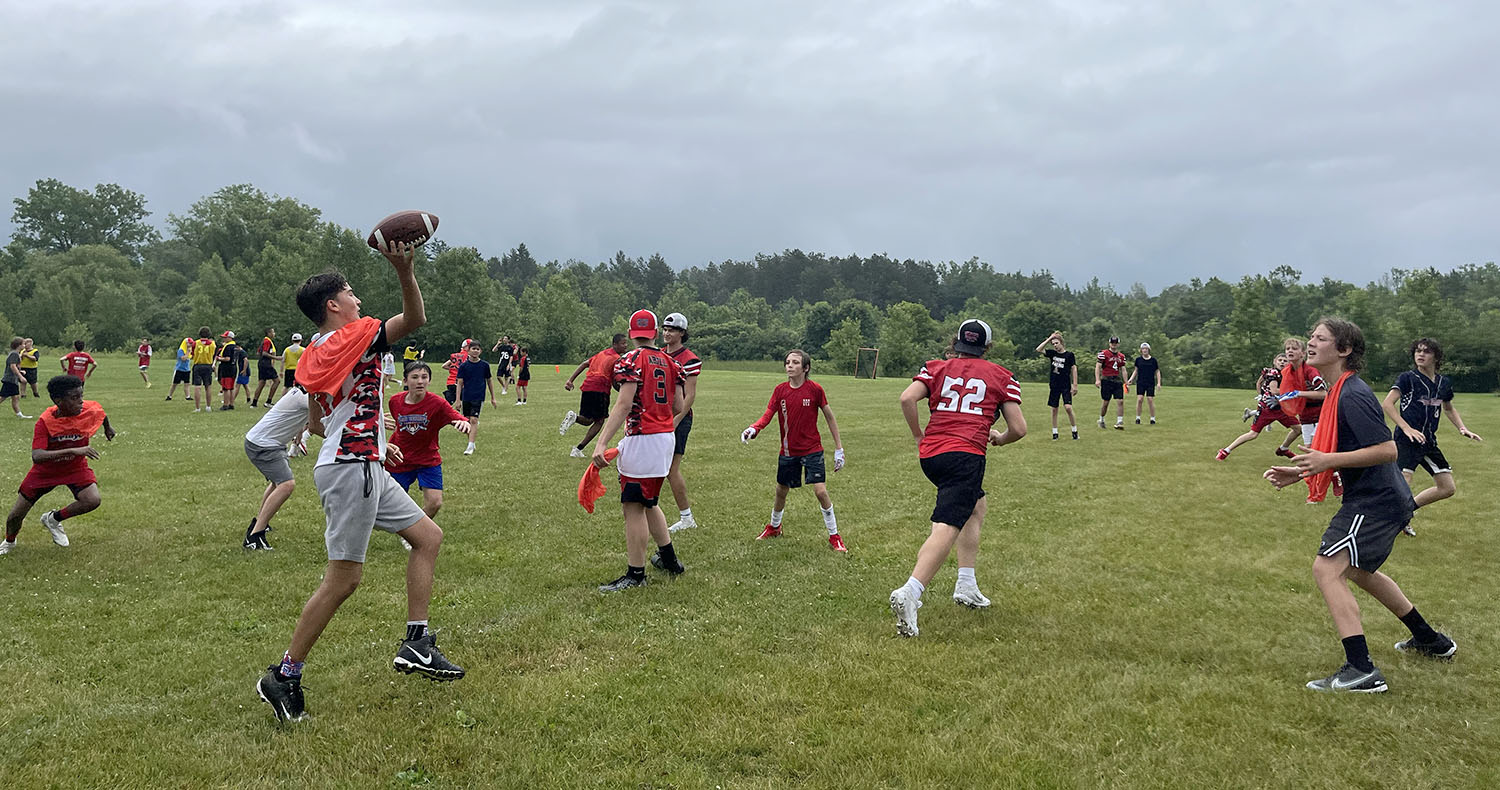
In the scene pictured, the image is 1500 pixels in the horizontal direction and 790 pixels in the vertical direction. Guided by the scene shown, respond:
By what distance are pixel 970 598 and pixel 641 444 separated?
3.07 meters

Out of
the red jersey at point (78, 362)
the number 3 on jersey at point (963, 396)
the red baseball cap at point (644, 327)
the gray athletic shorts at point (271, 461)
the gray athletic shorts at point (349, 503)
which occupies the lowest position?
the gray athletic shorts at point (271, 461)

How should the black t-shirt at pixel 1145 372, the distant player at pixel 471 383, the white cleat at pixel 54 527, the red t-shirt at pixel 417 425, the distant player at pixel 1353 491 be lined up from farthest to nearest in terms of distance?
1. the black t-shirt at pixel 1145 372
2. the distant player at pixel 471 383
3. the white cleat at pixel 54 527
4. the red t-shirt at pixel 417 425
5. the distant player at pixel 1353 491

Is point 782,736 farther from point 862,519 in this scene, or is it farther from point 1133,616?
point 862,519

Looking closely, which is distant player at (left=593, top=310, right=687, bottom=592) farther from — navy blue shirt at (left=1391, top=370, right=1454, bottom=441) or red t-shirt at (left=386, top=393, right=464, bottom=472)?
navy blue shirt at (left=1391, top=370, right=1454, bottom=441)

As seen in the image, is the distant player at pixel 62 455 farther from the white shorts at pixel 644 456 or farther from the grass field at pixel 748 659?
the white shorts at pixel 644 456

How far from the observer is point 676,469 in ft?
34.0

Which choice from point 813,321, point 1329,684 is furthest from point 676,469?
point 813,321

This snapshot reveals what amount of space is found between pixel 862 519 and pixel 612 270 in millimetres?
169771

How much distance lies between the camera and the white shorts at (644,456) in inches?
300

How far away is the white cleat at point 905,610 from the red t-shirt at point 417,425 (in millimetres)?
4582

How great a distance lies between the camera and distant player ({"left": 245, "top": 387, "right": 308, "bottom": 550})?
28.8 ft

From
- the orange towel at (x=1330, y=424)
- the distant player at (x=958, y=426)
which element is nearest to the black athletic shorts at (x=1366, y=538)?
the orange towel at (x=1330, y=424)

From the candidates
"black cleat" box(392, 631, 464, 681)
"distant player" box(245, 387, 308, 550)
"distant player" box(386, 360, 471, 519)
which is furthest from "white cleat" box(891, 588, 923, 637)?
"distant player" box(245, 387, 308, 550)

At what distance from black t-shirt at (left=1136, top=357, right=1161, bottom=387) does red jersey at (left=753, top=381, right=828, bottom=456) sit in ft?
55.7
